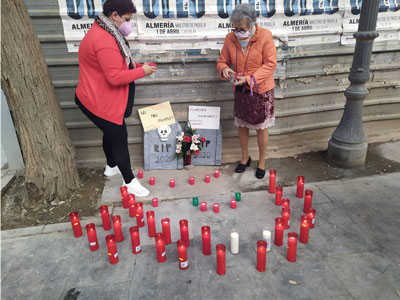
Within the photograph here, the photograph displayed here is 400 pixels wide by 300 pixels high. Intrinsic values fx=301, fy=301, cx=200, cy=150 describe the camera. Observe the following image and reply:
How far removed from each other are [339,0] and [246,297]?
13.5 feet

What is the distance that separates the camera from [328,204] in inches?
133

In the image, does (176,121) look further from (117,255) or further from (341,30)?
(341,30)

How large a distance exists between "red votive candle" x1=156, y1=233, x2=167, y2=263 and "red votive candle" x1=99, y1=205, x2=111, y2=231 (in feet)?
2.49

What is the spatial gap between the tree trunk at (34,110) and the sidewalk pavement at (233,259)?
598 mm

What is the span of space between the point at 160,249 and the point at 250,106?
82.8 inches

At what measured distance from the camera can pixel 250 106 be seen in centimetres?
380

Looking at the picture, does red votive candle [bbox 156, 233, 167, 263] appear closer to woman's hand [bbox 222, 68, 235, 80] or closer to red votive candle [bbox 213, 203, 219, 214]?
red votive candle [bbox 213, 203, 219, 214]

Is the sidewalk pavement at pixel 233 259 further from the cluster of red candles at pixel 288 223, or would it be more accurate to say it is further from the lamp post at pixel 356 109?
the lamp post at pixel 356 109

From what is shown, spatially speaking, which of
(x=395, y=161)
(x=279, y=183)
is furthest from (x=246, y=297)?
(x=395, y=161)

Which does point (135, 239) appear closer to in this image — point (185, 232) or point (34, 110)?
point (185, 232)

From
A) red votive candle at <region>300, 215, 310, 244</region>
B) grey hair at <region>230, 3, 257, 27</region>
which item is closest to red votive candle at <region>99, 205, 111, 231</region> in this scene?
red votive candle at <region>300, 215, 310, 244</region>

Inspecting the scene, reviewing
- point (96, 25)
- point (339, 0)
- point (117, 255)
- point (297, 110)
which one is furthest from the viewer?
point (297, 110)

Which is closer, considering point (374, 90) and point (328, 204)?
point (328, 204)

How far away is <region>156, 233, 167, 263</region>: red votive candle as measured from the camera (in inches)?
100
